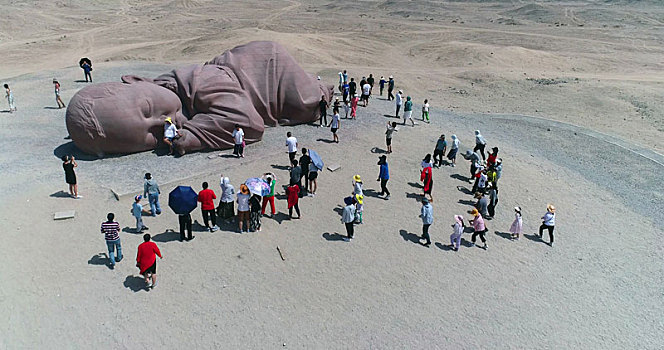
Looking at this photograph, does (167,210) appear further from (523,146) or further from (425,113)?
(523,146)

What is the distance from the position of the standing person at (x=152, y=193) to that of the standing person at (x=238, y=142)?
412cm

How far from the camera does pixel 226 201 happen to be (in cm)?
1170

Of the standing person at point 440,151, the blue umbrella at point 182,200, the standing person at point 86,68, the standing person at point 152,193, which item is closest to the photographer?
the blue umbrella at point 182,200

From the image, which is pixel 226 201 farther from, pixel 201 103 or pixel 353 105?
pixel 353 105

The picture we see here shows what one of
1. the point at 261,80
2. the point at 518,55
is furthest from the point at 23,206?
the point at 518,55

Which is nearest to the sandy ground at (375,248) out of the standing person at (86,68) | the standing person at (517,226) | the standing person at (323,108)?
the standing person at (517,226)

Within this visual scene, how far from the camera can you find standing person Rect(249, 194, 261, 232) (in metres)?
11.4

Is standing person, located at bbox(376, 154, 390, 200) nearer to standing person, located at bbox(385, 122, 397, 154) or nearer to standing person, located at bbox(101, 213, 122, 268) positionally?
standing person, located at bbox(385, 122, 397, 154)

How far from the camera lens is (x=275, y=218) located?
12.6m

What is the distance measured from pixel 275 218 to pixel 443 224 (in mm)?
4900

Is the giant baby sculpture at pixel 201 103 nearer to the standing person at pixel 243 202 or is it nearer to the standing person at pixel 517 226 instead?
the standing person at pixel 243 202

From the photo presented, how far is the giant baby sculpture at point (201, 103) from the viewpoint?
14.7 meters

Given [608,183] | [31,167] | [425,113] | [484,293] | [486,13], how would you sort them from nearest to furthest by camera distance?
1. [484,293]
2. [31,167]
3. [608,183]
4. [425,113]
5. [486,13]

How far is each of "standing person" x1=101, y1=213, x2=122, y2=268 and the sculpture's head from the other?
5.98m
